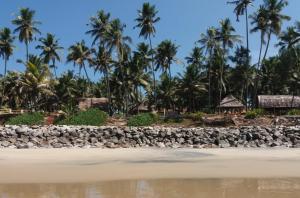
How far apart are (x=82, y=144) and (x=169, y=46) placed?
37.5 meters

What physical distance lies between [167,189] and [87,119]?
2174 centimetres

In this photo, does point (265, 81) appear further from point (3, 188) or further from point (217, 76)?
point (3, 188)

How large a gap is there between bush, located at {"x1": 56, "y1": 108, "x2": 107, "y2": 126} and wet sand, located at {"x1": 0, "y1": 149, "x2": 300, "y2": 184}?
430 inches

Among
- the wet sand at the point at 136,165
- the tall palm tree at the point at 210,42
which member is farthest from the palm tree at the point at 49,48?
the wet sand at the point at 136,165

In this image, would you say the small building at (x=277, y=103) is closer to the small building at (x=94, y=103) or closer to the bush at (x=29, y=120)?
the small building at (x=94, y=103)

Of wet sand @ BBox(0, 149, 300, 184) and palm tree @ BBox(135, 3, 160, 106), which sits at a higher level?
palm tree @ BBox(135, 3, 160, 106)

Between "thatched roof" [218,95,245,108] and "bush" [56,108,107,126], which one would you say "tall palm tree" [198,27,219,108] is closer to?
"thatched roof" [218,95,245,108]

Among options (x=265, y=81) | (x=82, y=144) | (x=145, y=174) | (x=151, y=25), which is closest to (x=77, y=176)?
(x=145, y=174)

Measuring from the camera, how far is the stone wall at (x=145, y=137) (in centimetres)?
2423

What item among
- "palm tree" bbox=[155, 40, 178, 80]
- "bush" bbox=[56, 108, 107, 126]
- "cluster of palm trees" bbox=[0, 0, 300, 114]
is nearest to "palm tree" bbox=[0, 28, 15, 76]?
"cluster of palm trees" bbox=[0, 0, 300, 114]

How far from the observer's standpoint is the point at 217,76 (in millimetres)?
60906

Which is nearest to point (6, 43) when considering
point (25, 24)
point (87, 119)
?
point (25, 24)

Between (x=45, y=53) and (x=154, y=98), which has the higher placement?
(x=45, y=53)

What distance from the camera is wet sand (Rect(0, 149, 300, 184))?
1316 cm
